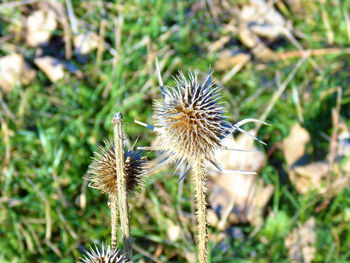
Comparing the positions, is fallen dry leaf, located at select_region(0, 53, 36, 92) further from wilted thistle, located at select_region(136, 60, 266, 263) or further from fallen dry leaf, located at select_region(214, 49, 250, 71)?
wilted thistle, located at select_region(136, 60, 266, 263)

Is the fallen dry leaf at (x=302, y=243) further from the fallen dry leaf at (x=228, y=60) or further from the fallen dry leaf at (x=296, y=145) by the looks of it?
the fallen dry leaf at (x=228, y=60)

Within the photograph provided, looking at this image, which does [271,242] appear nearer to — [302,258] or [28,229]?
[302,258]

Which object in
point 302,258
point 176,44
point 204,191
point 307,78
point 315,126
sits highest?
point 176,44

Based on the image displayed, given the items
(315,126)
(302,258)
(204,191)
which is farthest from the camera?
(315,126)

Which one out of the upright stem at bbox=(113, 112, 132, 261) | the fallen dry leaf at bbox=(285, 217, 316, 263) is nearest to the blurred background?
the fallen dry leaf at bbox=(285, 217, 316, 263)

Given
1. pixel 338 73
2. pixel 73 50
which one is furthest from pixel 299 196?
pixel 73 50

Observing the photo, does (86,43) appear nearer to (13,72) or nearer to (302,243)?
(13,72)

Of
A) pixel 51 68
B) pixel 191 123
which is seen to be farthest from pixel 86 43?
pixel 191 123
